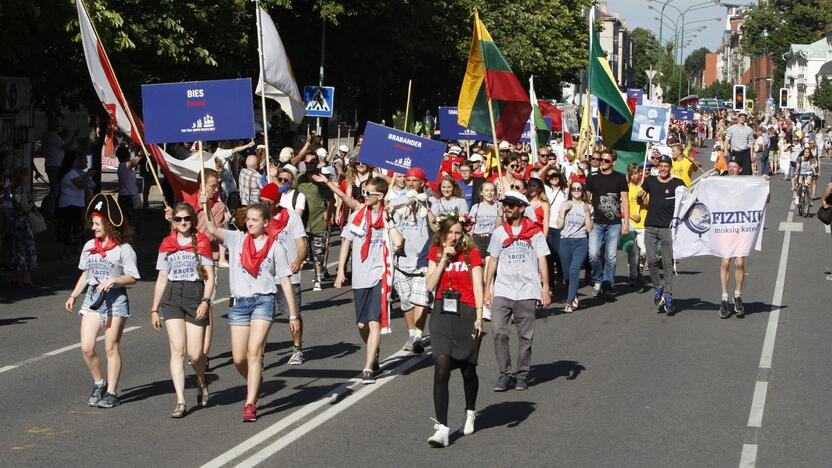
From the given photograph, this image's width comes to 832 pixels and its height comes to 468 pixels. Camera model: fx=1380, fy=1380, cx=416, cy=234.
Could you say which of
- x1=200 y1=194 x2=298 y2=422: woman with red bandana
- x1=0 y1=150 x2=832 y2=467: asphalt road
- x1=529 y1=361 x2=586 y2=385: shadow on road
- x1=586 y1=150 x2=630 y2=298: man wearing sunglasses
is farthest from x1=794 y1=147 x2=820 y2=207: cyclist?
x1=200 y1=194 x2=298 y2=422: woman with red bandana

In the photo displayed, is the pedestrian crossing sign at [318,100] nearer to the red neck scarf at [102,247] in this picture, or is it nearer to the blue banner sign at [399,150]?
the blue banner sign at [399,150]

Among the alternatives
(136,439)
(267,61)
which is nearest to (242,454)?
(136,439)

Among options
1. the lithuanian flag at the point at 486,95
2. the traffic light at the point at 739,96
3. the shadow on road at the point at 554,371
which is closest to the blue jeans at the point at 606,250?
the lithuanian flag at the point at 486,95

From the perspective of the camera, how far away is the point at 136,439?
9219 millimetres

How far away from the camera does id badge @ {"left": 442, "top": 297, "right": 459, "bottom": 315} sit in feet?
30.3

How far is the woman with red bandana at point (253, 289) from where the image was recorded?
9.76 metres

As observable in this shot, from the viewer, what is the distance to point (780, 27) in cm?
15488

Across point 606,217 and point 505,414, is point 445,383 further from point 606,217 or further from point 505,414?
point 606,217

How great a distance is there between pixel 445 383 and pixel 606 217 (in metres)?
8.62

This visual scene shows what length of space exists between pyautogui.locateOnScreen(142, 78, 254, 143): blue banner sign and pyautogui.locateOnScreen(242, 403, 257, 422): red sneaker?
3600 mm

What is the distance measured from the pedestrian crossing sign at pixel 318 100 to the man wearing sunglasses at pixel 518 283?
19.6m

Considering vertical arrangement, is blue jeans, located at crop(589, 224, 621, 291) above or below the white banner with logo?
below

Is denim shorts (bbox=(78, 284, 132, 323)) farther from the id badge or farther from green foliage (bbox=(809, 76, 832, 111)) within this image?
green foliage (bbox=(809, 76, 832, 111))

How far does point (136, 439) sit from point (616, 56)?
18663 cm
